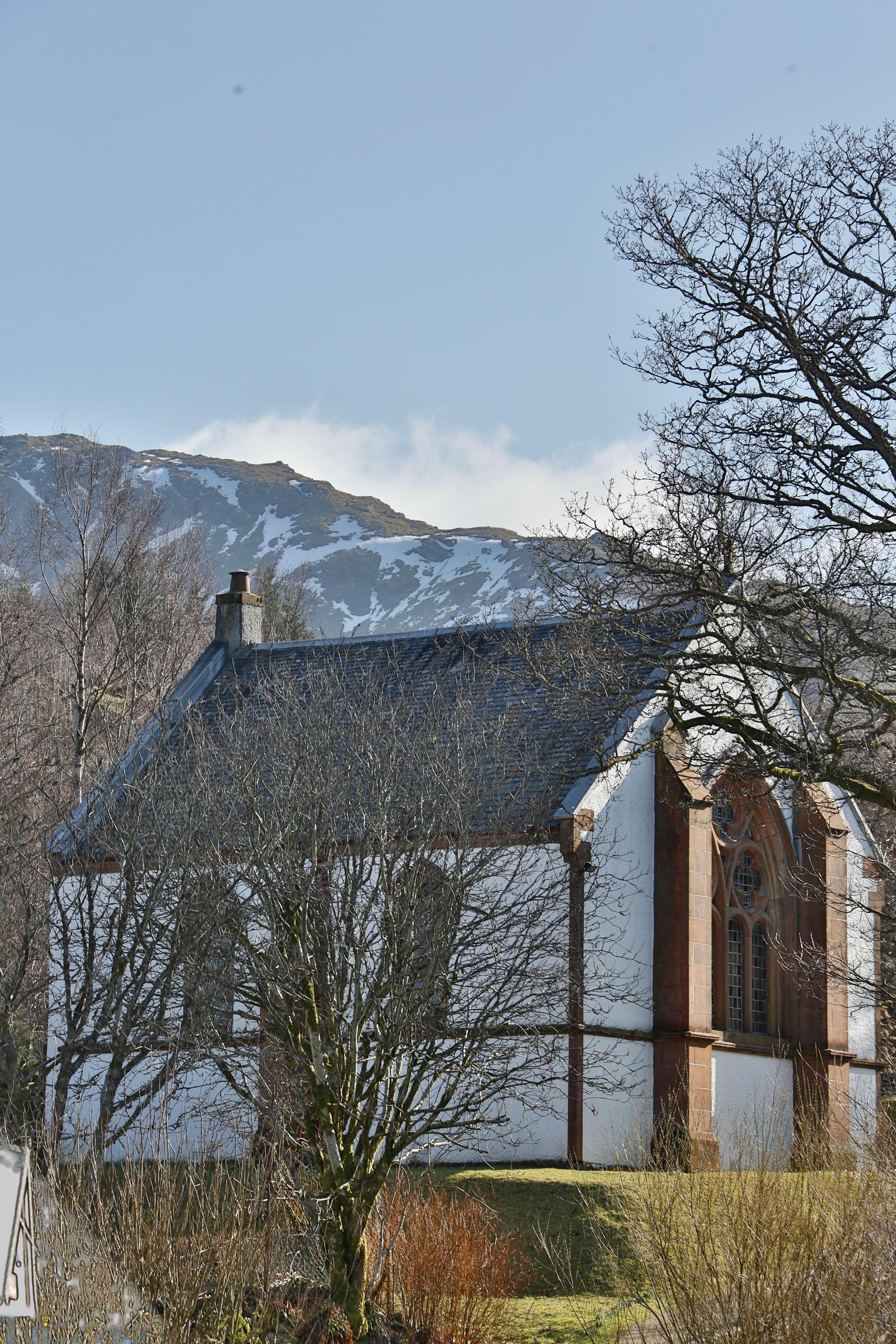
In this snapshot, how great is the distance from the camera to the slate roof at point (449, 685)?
62.5 ft

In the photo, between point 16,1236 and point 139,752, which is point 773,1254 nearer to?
point 16,1236

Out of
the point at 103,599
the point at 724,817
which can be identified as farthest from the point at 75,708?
the point at 724,817

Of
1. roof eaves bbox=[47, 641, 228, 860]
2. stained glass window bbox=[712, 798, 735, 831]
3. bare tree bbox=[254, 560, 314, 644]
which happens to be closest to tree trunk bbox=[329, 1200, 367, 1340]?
roof eaves bbox=[47, 641, 228, 860]

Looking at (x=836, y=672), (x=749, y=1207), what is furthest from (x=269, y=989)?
(x=836, y=672)

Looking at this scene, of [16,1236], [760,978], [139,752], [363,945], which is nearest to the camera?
[16,1236]

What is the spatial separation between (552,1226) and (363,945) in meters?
5.44

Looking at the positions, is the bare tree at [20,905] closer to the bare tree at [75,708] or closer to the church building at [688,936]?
the bare tree at [75,708]

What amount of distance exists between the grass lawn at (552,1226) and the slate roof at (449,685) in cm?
429

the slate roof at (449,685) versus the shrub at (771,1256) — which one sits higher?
the slate roof at (449,685)

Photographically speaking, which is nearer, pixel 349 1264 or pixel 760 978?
pixel 349 1264

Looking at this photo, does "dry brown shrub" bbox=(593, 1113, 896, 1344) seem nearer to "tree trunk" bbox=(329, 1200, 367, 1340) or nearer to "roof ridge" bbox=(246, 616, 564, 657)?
"tree trunk" bbox=(329, 1200, 367, 1340)

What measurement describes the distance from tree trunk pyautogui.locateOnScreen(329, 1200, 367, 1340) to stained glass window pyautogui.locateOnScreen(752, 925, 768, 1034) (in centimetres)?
1224

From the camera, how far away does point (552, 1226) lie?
16.5 meters

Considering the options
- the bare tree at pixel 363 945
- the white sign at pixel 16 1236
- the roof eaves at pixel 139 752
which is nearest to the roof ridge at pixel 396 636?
the roof eaves at pixel 139 752
